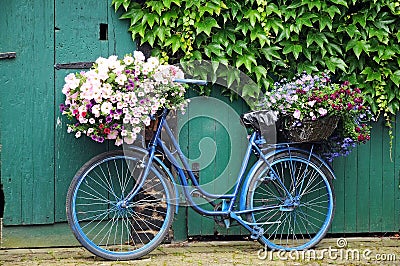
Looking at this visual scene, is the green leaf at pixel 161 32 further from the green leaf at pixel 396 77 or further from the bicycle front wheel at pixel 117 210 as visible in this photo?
the green leaf at pixel 396 77

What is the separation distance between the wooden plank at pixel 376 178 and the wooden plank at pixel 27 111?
2.68 metres

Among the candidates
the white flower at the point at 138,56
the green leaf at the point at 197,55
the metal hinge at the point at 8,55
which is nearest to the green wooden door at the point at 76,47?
the metal hinge at the point at 8,55

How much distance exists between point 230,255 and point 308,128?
1.12 meters

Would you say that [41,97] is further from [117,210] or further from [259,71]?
[259,71]

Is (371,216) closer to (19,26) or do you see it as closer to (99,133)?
(99,133)

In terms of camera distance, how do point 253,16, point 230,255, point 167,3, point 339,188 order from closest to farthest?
point 230,255 → point 167,3 → point 253,16 → point 339,188

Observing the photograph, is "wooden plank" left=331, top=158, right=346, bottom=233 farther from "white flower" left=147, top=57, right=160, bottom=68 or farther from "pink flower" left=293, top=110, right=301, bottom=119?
"white flower" left=147, top=57, right=160, bottom=68

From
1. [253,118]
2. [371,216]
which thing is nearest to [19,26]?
[253,118]

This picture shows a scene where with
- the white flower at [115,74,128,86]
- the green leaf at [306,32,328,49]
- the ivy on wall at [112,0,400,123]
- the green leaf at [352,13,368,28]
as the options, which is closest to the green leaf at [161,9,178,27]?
the ivy on wall at [112,0,400,123]

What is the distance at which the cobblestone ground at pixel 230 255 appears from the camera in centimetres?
489

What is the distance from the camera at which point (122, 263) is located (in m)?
4.82

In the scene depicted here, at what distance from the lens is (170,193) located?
5012mm

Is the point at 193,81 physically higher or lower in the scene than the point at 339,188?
higher

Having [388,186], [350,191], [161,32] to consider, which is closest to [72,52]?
[161,32]
